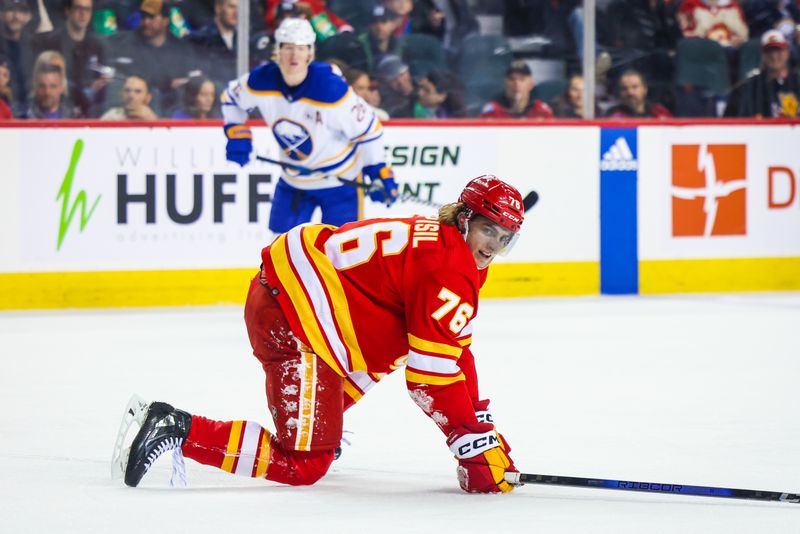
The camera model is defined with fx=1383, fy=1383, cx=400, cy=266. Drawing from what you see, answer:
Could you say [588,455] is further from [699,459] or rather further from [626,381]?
[626,381]

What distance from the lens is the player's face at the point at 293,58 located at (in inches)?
241

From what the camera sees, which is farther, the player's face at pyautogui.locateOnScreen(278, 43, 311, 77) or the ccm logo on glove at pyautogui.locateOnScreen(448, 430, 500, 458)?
the player's face at pyautogui.locateOnScreen(278, 43, 311, 77)

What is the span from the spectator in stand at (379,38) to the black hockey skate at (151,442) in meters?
4.79

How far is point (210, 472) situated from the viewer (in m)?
3.45

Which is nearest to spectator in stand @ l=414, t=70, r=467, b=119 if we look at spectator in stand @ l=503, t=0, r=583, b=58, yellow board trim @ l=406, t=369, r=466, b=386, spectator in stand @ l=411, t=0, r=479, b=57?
spectator in stand @ l=411, t=0, r=479, b=57

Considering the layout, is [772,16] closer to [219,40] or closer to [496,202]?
[219,40]

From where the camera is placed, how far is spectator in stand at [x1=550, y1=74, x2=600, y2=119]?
805cm

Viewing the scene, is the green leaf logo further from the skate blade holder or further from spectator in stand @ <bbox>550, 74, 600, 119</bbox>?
the skate blade holder

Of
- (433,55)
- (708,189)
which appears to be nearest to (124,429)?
(433,55)

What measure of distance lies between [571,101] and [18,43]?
10.2ft

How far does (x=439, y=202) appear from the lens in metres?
7.71

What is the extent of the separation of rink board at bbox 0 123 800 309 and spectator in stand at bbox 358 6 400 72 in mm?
457

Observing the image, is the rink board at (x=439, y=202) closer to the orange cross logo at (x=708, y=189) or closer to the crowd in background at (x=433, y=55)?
the orange cross logo at (x=708, y=189)

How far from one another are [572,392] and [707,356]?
42.6 inches
